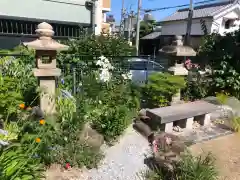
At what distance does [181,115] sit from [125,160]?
1.46 metres

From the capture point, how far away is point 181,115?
13.7 feet

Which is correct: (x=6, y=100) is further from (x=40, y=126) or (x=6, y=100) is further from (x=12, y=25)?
(x=12, y=25)

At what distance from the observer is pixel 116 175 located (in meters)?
A: 3.12

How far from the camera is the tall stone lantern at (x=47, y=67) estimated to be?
3.44 metres

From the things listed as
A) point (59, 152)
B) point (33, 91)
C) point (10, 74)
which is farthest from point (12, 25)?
point (59, 152)

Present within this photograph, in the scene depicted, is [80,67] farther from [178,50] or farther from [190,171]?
[190,171]

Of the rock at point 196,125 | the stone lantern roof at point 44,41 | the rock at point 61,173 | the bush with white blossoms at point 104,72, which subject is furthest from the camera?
the rock at point 196,125

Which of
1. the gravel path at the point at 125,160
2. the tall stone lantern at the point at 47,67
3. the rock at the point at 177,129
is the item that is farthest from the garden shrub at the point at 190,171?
the tall stone lantern at the point at 47,67

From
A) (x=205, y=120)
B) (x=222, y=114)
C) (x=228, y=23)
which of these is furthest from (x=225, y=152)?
(x=228, y=23)

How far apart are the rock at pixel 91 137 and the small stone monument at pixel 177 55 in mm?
2202

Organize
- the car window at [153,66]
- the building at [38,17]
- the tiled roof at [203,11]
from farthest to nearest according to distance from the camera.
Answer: the tiled roof at [203,11] < the building at [38,17] < the car window at [153,66]

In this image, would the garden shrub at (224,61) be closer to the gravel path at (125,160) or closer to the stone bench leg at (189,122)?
the stone bench leg at (189,122)

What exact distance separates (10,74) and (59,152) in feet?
8.92

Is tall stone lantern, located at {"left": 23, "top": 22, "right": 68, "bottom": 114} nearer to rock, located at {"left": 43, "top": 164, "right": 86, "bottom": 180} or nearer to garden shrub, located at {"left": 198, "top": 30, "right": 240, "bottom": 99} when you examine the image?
rock, located at {"left": 43, "top": 164, "right": 86, "bottom": 180}
